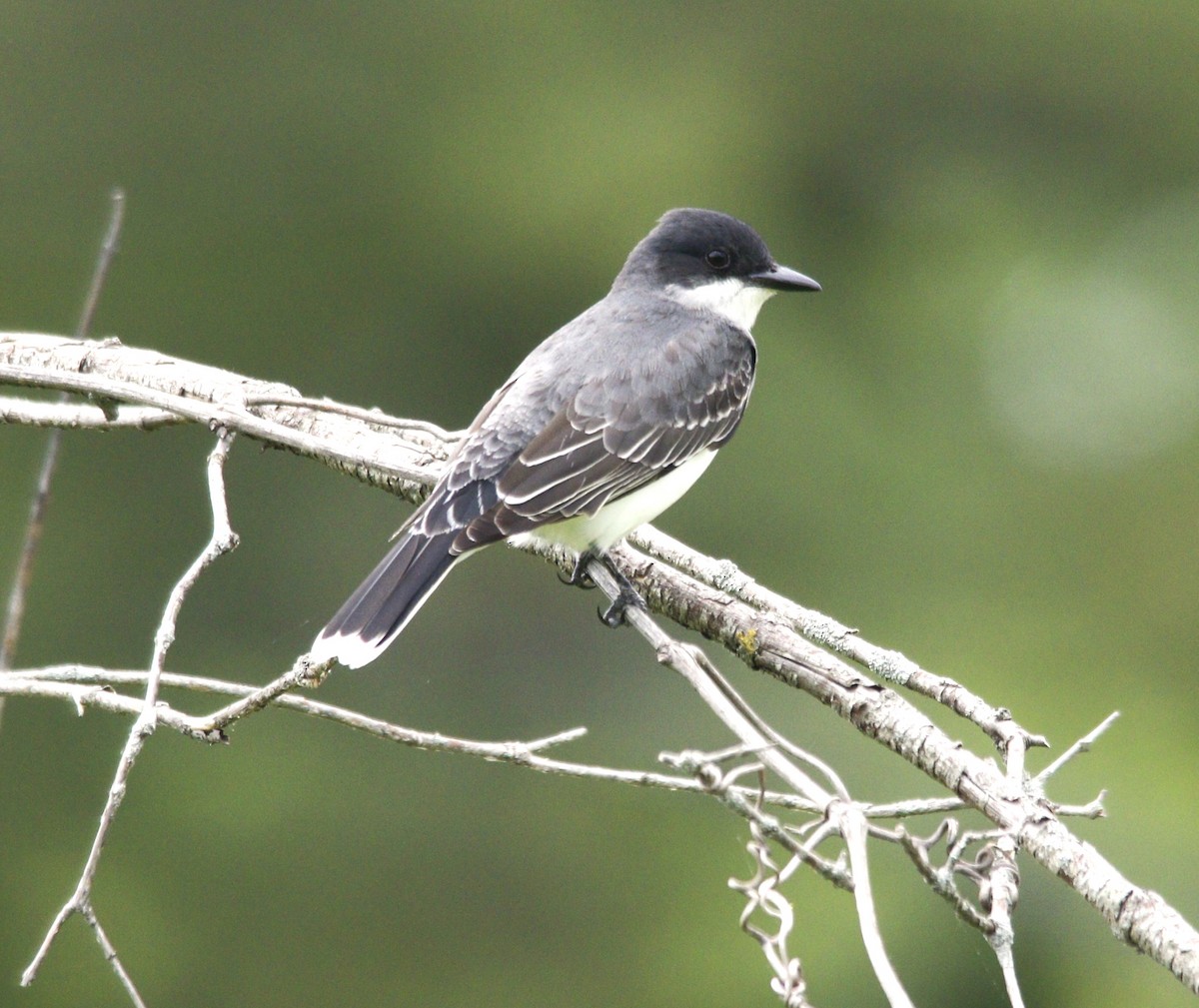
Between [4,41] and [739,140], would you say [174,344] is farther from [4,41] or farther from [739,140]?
[739,140]

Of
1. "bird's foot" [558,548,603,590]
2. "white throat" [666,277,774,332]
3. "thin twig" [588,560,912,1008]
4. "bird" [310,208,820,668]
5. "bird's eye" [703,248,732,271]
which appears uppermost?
"bird's eye" [703,248,732,271]

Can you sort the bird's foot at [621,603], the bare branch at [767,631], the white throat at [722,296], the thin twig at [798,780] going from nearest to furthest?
the thin twig at [798,780]
the bare branch at [767,631]
the bird's foot at [621,603]
the white throat at [722,296]

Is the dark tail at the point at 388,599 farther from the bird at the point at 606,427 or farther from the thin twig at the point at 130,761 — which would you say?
the thin twig at the point at 130,761

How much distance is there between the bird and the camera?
3943 mm

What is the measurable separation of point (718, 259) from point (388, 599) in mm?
A: 2068

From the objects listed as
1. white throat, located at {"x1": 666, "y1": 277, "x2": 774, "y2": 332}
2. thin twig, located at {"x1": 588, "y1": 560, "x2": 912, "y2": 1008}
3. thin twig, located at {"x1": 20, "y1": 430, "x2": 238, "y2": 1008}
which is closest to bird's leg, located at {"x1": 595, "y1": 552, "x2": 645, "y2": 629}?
thin twig, located at {"x1": 588, "y1": 560, "x2": 912, "y2": 1008}

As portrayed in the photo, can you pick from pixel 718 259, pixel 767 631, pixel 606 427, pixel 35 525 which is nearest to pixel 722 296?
pixel 718 259

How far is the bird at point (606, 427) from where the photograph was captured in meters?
3.94

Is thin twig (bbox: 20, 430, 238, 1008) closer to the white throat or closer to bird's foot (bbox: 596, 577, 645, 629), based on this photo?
bird's foot (bbox: 596, 577, 645, 629)

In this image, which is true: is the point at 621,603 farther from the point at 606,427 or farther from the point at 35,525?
the point at 35,525

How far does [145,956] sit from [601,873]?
217 cm

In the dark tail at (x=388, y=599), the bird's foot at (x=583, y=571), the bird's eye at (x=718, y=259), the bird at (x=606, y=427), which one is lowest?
the dark tail at (x=388, y=599)

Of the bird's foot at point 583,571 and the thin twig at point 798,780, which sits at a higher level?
the bird's foot at point 583,571

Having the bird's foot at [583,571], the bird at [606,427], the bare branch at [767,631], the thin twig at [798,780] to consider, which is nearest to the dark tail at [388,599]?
the bird at [606,427]
